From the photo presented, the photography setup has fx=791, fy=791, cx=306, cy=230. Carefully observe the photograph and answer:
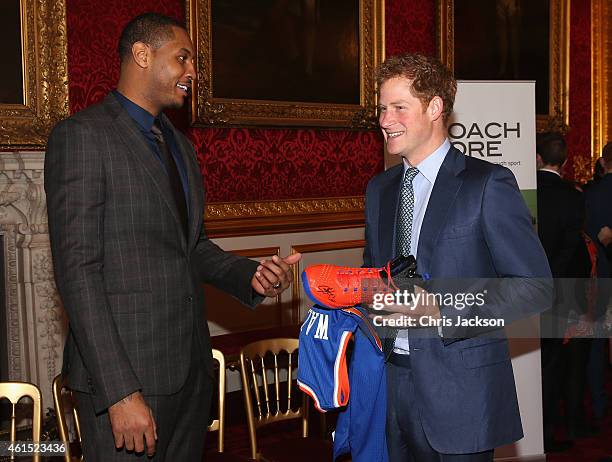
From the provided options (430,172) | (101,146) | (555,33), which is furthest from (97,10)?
(555,33)

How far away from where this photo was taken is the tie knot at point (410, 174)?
2.33 meters

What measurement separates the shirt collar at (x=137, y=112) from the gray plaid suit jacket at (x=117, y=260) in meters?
0.04

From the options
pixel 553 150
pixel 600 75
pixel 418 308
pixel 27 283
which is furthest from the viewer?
pixel 600 75

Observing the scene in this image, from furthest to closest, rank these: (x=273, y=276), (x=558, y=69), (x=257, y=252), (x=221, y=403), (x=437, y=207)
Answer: (x=558, y=69)
(x=257, y=252)
(x=221, y=403)
(x=273, y=276)
(x=437, y=207)

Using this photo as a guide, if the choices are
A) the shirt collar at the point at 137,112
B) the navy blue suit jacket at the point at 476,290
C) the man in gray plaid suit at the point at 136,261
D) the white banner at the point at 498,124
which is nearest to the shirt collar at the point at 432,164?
the navy blue suit jacket at the point at 476,290

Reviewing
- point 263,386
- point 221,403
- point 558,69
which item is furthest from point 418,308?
point 558,69

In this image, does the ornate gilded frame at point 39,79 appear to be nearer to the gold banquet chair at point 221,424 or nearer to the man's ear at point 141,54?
the gold banquet chair at point 221,424

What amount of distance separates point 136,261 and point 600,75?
700 centimetres

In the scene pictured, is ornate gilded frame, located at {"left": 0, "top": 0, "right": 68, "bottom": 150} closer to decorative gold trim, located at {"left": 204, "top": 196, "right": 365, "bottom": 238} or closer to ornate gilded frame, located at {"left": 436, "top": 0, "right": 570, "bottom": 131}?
decorative gold trim, located at {"left": 204, "top": 196, "right": 365, "bottom": 238}

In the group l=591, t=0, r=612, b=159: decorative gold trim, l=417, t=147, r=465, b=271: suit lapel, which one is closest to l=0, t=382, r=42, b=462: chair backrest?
l=417, t=147, r=465, b=271: suit lapel

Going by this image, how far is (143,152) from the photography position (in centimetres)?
229

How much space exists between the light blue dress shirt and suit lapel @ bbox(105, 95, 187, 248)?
0.69 metres

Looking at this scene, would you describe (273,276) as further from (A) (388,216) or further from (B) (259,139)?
(B) (259,139)

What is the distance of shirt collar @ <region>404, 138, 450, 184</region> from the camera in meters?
2.26
